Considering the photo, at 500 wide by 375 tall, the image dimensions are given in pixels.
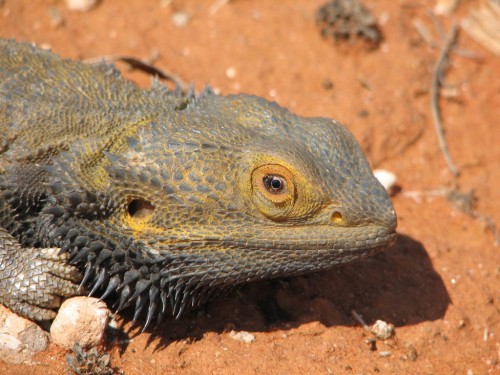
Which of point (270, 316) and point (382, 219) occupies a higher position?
point (382, 219)

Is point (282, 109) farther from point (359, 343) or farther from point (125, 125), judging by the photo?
point (359, 343)

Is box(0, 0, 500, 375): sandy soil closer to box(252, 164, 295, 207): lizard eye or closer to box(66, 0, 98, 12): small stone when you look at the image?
box(66, 0, 98, 12): small stone

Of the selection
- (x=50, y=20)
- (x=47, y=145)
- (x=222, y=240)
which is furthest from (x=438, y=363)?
(x=50, y=20)

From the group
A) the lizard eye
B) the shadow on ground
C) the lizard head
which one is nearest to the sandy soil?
the shadow on ground

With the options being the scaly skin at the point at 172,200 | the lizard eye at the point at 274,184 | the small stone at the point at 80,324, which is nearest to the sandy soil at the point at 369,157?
the small stone at the point at 80,324

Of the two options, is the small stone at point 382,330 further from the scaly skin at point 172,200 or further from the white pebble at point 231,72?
the white pebble at point 231,72
